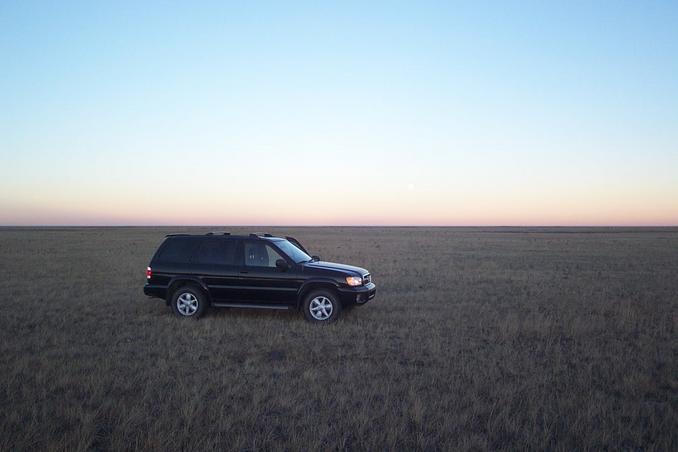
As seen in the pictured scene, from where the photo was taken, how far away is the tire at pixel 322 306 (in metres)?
8.98

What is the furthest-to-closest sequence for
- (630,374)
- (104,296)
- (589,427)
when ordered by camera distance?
1. (104,296)
2. (630,374)
3. (589,427)

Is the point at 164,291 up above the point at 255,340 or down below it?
above

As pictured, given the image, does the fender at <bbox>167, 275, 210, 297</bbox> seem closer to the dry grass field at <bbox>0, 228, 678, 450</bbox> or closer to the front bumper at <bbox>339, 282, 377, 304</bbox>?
the dry grass field at <bbox>0, 228, 678, 450</bbox>

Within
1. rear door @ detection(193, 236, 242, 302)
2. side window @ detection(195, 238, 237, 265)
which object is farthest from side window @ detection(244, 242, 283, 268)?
side window @ detection(195, 238, 237, 265)

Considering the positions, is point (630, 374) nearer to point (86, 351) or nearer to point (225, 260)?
point (225, 260)

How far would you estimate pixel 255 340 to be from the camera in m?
7.85

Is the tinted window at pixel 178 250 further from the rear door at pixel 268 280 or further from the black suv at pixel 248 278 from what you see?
the rear door at pixel 268 280

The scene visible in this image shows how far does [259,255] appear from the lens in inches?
369

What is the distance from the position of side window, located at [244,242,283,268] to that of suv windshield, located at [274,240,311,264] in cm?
19

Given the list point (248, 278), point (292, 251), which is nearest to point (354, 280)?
point (292, 251)

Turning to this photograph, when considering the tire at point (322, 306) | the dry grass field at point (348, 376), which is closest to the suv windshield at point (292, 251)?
the tire at point (322, 306)

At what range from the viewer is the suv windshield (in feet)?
30.9

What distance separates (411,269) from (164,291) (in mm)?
11643

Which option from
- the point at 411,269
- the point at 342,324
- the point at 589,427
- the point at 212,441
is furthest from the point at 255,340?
the point at 411,269
